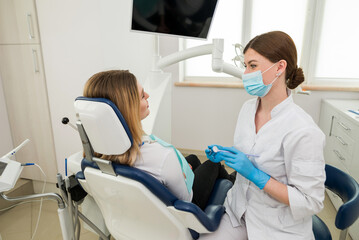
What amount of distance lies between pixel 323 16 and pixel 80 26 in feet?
7.58

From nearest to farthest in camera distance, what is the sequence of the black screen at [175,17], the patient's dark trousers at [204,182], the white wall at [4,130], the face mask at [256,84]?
the face mask at [256,84] → the patient's dark trousers at [204,182] → the black screen at [175,17] → the white wall at [4,130]

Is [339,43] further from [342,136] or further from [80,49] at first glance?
[80,49]

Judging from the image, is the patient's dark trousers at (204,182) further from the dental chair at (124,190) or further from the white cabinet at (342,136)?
the white cabinet at (342,136)

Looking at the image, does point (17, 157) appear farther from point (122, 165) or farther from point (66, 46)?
point (122, 165)

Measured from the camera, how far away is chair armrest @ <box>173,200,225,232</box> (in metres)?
0.84

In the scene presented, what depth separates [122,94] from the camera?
2.91 feet

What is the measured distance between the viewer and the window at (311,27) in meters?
2.46

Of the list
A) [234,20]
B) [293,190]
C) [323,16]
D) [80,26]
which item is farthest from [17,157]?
[323,16]

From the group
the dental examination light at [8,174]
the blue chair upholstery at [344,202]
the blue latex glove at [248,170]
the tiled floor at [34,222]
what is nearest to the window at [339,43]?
the tiled floor at [34,222]

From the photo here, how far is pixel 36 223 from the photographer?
186 centimetres

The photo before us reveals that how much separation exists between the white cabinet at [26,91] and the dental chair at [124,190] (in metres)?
1.25

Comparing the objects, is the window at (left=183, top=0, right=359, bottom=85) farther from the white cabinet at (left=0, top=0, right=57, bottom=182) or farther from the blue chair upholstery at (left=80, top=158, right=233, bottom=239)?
the blue chair upholstery at (left=80, top=158, right=233, bottom=239)

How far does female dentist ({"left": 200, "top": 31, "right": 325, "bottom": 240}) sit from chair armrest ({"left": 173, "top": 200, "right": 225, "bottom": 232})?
7 cm

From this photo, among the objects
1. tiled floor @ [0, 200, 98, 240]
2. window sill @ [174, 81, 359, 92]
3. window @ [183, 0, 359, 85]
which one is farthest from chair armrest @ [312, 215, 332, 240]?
window @ [183, 0, 359, 85]
